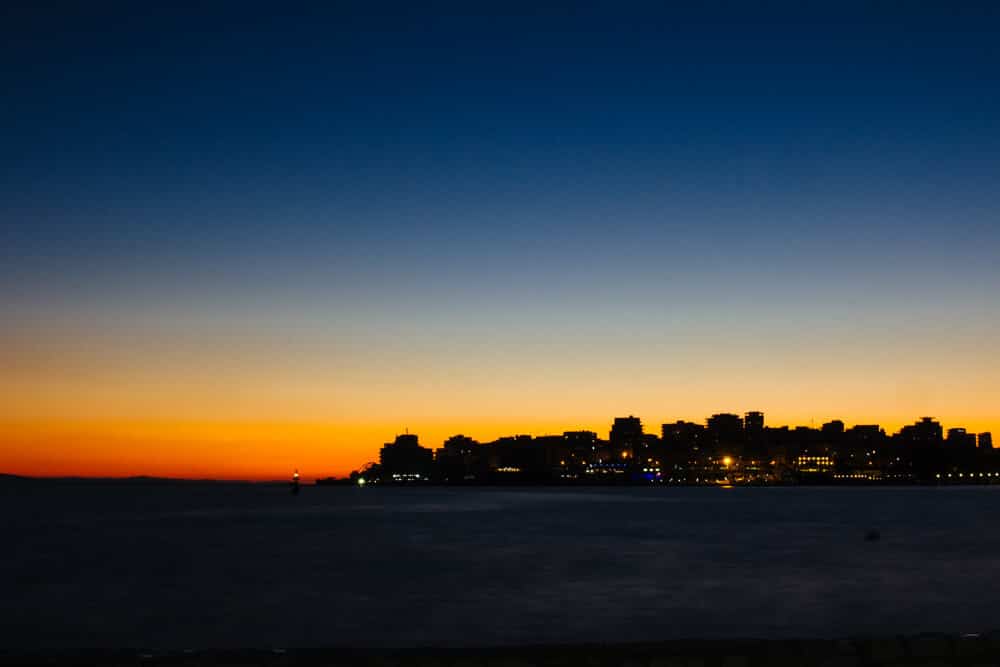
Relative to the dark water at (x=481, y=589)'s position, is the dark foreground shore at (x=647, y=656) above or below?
above

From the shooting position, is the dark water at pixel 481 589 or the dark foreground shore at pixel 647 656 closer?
the dark foreground shore at pixel 647 656

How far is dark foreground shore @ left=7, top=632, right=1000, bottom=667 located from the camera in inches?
504

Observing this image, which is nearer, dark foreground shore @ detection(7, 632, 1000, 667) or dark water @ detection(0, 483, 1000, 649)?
dark foreground shore @ detection(7, 632, 1000, 667)

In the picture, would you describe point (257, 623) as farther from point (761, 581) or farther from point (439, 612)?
point (761, 581)

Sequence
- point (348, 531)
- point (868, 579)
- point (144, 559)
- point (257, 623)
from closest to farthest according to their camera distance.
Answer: point (257, 623) → point (868, 579) → point (144, 559) → point (348, 531)

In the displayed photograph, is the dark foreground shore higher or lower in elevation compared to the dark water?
higher

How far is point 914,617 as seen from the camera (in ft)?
96.4

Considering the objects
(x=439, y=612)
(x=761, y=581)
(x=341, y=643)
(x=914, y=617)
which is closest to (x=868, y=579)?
(x=761, y=581)

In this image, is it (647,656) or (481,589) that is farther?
(481,589)

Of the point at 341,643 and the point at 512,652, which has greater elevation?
the point at 512,652

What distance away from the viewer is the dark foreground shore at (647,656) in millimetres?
12805

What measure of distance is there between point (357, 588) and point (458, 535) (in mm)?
38503

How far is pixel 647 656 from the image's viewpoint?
42.2 ft

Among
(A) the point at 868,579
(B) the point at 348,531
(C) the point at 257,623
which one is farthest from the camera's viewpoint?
(B) the point at 348,531
